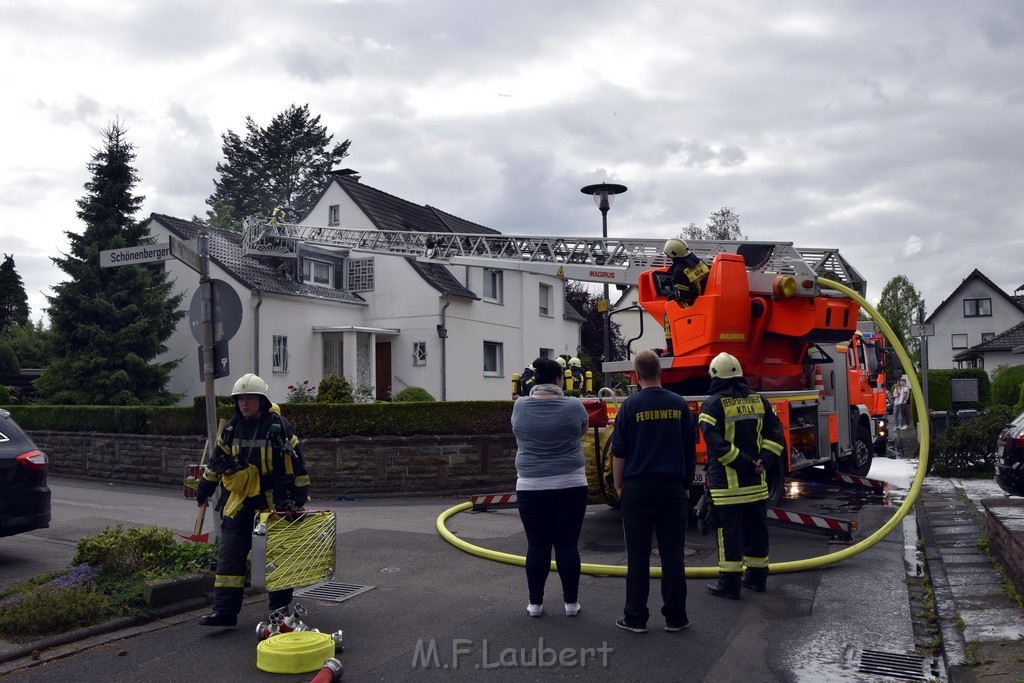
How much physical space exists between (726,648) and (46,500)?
6.39 metres

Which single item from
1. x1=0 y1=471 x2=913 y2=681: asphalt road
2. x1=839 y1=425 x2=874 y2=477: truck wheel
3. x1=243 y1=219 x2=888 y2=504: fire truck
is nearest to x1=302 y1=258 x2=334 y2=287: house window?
x1=243 y1=219 x2=888 y2=504: fire truck

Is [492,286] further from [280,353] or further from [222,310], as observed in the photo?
[222,310]

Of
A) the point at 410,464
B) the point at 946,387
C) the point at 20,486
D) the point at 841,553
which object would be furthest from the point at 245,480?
the point at 946,387

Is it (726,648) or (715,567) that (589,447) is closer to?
(715,567)

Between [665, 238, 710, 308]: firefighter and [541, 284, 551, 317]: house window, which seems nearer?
[665, 238, 710, 308]: firefighter

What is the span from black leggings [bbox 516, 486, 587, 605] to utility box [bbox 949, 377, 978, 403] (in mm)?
23151

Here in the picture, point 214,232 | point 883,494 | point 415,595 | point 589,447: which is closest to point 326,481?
point 589,447

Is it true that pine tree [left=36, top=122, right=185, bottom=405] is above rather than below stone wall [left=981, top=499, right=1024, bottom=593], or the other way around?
above

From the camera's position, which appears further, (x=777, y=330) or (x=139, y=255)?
(x=777, y=330)

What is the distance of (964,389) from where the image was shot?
26250mm

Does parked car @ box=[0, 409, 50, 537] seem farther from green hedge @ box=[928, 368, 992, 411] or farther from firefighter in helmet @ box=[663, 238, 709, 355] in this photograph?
green hedge @ box=[928, 368, 992, 411]

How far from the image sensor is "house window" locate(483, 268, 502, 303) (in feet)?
97.9

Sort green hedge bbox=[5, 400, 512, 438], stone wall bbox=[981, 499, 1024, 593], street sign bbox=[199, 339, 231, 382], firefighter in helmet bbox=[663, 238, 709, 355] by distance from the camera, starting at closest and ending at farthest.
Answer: stone wall bbox=[981, 499, 1024, 593], street sign bbox=[199, 339, 231, 382], firefighter in helmet bbox=[663, 238, 709, 355], green hedge bbox=[5, 400, 512, 438]

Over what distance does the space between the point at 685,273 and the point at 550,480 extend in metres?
4.94
